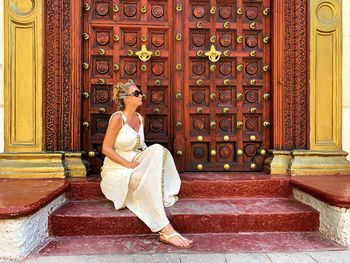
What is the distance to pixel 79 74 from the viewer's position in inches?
150

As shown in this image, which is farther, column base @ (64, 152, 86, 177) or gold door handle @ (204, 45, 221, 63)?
gold door handle @ (204, 45, 221, 63)

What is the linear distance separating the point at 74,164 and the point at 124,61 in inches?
49.7

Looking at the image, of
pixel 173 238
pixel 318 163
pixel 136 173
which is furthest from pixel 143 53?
pixel 318 163

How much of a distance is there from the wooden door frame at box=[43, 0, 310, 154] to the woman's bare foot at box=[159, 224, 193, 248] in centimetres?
152

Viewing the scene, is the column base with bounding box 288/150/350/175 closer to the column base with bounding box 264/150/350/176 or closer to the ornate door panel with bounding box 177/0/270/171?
the column base with bounding box 264/150/350/176

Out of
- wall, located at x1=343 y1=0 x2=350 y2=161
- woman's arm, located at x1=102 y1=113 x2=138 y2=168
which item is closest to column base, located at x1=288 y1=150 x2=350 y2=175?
wall, located at x1=343 y1=0 x2=350 y2=161

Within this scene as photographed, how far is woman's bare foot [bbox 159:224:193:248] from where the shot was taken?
2684 millimetres

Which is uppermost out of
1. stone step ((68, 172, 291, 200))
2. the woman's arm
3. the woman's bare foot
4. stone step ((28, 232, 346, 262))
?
the woman's arm

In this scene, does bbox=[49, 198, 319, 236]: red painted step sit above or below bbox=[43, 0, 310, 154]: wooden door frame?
below

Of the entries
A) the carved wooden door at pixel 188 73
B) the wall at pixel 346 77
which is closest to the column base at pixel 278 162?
the carved wooden door at pixel 188 73

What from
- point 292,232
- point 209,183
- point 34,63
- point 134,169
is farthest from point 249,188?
point 34,63

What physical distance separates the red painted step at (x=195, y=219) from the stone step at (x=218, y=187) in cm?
21

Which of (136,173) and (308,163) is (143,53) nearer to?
(136,173)

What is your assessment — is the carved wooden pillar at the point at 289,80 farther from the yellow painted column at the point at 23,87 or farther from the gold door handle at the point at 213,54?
the yellow painted column at the point at 23,87
